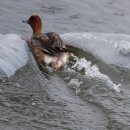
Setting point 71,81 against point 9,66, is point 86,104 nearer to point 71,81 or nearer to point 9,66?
point 71,81

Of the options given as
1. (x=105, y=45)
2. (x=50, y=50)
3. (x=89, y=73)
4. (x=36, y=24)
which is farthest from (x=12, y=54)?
(x=105, y=45)

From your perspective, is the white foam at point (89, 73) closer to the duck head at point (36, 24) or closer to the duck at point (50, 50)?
the duck at point (50, 50)

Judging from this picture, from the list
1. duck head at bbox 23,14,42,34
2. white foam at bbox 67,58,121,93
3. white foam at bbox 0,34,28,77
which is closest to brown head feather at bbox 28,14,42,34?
duck head at bbox 23,14,42,34

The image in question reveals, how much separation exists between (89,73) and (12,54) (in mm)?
1277

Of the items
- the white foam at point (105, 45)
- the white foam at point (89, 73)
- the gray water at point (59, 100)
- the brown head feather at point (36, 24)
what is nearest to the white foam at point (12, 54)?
the gray water at point (59, 100)

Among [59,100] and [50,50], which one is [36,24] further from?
[59,100]

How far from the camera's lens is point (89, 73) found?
8703 mm

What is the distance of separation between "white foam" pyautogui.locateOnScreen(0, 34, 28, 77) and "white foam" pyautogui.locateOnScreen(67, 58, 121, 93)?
846 millimetres

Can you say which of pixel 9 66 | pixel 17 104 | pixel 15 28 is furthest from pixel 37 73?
pixel 15 28

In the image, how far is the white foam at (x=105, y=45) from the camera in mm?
9766

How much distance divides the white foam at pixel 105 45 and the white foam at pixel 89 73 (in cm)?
49

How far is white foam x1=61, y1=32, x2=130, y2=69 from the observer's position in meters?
9.77

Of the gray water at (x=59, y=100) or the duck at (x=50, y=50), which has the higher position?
the duck at (x=50, y=50)

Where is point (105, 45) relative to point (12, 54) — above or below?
above
